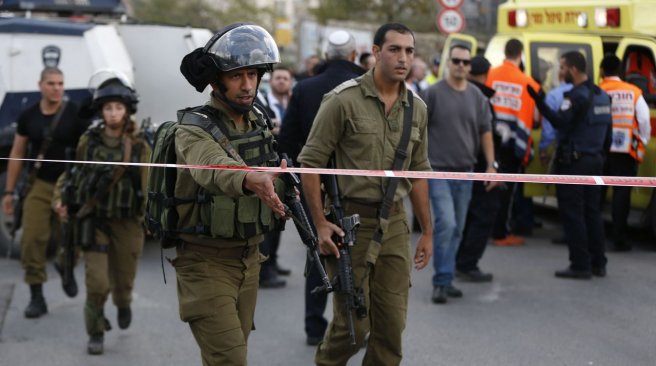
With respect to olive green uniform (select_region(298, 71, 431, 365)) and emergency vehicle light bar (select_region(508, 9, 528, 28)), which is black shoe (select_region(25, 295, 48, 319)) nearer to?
olive green uniform (select_region(298, 71, 431, 365))

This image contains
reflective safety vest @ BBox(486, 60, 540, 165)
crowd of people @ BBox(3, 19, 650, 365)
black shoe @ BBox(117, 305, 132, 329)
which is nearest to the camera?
crowd of people @ BBox(3, 19, 650, 365)

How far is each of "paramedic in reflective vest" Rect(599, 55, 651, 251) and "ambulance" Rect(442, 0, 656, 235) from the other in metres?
0.31

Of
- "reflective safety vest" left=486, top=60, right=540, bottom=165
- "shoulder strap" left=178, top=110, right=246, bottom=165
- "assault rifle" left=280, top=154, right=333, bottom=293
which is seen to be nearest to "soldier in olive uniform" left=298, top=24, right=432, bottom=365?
"assault rifle" left=280, top=154, right=333, bottom=293

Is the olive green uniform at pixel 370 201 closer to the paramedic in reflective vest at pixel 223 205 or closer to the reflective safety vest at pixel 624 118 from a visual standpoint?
the paramedic in reflective vest at pixel 223 205

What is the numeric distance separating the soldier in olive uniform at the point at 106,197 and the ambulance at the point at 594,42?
5.00 meters

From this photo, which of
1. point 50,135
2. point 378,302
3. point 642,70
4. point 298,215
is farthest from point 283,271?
point 298,215

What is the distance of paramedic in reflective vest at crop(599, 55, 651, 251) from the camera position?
391 inches

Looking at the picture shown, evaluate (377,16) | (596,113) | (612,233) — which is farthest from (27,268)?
(377,16)

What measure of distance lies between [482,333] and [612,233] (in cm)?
373

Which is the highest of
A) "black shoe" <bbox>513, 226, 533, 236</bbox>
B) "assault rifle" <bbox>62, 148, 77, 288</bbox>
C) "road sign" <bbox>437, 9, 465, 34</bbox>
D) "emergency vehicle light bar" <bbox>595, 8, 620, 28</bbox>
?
"emergency vehicle light bar" <bbox>595, 8, 620, 28</bbox>

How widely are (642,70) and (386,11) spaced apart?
19.5 m

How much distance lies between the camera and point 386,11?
99.4ft

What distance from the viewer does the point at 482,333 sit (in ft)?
25.3

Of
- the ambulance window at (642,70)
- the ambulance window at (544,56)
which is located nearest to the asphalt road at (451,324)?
the ambulance window at (642,70)
